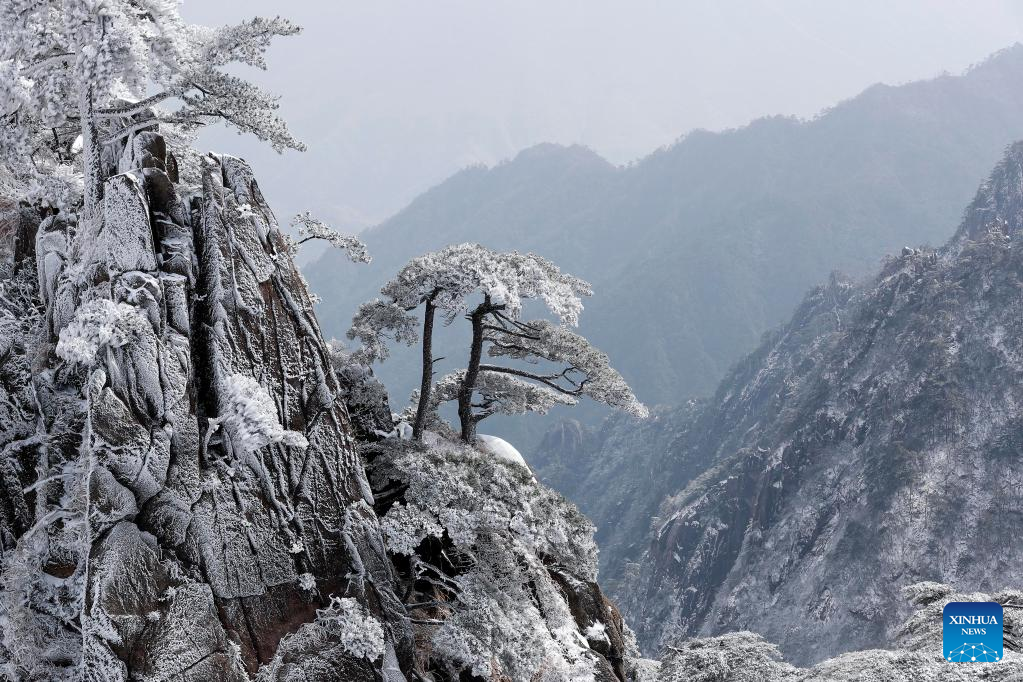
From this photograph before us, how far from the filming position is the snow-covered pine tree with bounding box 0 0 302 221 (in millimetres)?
8953

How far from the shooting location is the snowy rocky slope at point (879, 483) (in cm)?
4212

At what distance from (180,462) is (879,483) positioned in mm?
46932

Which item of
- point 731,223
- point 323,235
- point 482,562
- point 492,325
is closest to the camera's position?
point 482,562

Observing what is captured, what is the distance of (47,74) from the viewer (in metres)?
10.1

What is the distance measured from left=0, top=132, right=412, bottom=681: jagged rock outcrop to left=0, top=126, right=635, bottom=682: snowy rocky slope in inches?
0.9

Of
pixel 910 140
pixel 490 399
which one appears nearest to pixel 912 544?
pixel 490 399

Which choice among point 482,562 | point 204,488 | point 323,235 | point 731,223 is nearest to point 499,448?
point 482,562

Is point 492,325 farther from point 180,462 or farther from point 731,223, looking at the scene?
point 731,223

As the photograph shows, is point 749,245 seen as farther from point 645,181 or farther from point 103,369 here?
point 103,369

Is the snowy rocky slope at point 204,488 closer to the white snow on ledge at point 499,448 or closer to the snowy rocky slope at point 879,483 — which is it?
the white snow on ledge at point 499,448

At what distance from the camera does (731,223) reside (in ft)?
538

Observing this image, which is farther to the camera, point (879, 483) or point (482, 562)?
point (879, 483)

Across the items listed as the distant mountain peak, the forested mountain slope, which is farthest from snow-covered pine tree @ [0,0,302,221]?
the forested mountain slope

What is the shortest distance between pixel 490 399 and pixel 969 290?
162 feet
